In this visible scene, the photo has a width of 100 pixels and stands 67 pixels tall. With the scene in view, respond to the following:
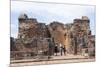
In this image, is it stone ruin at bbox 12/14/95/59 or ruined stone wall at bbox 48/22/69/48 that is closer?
stone ruin at bbox 12/14/95/59

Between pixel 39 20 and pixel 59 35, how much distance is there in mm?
355

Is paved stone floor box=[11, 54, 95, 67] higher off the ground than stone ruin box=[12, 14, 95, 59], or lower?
lower

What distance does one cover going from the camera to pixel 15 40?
265 centimetres

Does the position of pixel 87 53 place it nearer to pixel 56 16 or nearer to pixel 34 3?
pixel 56 16

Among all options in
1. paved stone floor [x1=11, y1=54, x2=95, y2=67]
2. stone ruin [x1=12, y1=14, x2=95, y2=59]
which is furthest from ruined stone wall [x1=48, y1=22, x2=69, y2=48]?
paved stone floor [x1=11, y1=54, x2=95, y2=67]

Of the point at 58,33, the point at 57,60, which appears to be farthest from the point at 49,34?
the point at 57,60

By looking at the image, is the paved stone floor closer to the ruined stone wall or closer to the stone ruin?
the stone ruin

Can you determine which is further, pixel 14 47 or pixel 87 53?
pixel 87 53

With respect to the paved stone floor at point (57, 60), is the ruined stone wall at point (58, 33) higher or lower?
higher

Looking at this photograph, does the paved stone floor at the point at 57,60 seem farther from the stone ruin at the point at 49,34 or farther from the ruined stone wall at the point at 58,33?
the ruined stone wall at the point at 58,33

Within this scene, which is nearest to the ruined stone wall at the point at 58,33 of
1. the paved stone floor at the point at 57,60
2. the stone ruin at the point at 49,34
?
the stone ruin at the point at 49,34

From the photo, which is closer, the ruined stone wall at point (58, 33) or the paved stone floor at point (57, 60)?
the paved stone floor at point (57, 60)

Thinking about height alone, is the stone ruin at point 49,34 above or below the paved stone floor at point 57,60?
above
